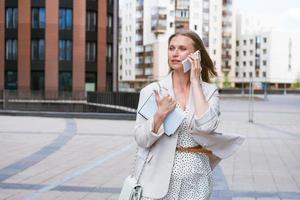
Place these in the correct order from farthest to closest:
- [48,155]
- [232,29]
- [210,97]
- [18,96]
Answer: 1. [232,29]
2. [18,96]
3. [48,155]
4. [210,97]

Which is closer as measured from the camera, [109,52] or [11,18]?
[11,18]

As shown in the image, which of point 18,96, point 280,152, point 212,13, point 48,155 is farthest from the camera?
point 212,13

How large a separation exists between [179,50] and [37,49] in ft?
153

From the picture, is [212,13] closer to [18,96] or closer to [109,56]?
[109,56]

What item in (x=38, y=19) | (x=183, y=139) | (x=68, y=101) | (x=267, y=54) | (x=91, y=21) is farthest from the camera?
(x=267, y=54)

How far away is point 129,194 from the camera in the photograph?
2840 mm

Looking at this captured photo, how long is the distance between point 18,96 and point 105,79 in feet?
38.9

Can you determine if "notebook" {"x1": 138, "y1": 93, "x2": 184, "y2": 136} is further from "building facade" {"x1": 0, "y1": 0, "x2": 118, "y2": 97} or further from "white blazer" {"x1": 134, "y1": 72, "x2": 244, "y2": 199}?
"building facade" {"x1": 0, "y1": 0, "x2": 118, "y2": 97}

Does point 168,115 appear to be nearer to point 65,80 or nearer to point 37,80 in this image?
point 65,80

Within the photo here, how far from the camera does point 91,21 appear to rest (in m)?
49.1

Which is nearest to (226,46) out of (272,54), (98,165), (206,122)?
(272,54)

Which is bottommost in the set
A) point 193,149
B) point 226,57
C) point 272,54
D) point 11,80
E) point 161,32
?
point 11,80

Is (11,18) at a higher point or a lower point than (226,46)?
lower

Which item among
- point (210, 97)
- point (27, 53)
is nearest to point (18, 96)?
point (27, 53)
